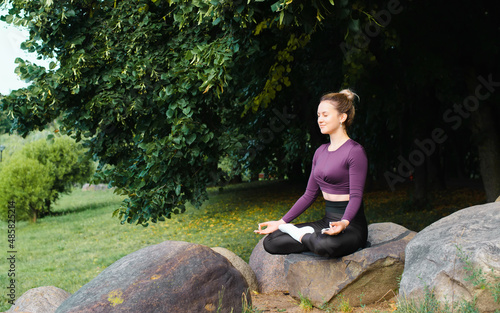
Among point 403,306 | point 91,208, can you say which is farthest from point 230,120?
point 91,208

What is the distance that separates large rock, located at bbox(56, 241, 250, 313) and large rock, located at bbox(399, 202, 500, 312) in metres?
1.61

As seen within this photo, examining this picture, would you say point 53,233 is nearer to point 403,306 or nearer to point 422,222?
point 422,222

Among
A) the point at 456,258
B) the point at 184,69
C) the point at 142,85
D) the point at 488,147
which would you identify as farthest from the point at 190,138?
the point at 488,147

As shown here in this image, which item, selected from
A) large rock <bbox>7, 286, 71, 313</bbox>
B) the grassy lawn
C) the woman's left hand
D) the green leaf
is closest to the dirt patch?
the woman's left hand

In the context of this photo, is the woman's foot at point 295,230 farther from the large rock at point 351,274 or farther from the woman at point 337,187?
the large rock at point 351,274

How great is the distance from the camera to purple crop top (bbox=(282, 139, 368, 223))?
4609mm

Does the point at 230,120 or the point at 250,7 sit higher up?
the point at 250,7

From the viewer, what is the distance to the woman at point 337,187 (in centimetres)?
462

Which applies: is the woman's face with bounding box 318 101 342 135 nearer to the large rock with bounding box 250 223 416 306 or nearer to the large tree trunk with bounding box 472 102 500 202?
the large rock with bounding box 250 223 416 306

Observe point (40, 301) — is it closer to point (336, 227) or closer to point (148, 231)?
point (336, 227)

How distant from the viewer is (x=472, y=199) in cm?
1407

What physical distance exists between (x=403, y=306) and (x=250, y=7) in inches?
136

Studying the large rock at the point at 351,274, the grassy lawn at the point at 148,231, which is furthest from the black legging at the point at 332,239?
the grassy lawn at the point at 148,231

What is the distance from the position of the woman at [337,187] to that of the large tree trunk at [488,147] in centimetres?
572
